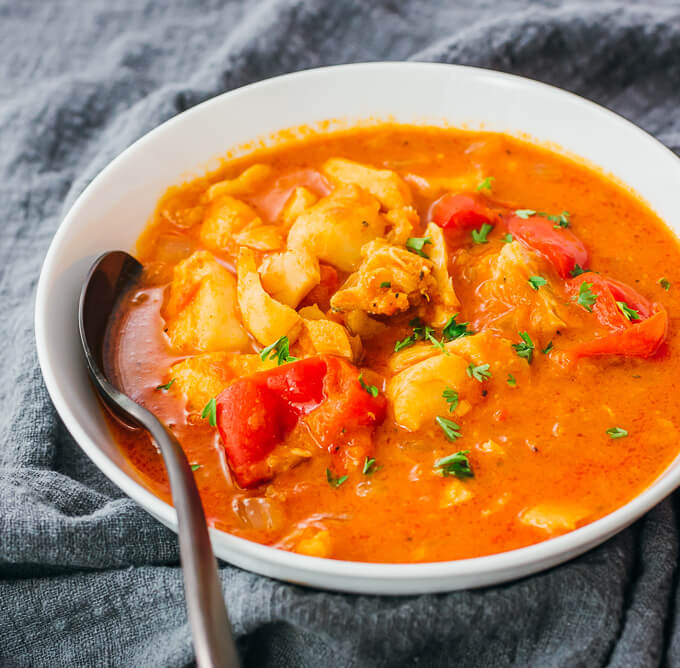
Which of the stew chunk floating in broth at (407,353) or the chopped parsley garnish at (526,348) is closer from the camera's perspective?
the stew chunk floating in broth at (407,353)

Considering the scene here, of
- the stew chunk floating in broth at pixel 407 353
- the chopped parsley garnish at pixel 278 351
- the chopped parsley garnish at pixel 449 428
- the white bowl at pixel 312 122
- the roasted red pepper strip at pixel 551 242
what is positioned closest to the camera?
the white bowl at pixel 312 122

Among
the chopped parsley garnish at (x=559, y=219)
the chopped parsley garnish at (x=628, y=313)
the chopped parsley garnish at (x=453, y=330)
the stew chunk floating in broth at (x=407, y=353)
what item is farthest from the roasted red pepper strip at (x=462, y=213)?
the chopped parsley garnish at (x=628, y=313)

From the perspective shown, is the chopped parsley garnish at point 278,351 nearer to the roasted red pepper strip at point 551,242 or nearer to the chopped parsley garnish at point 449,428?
the chopped parsley garnish at point 449,428

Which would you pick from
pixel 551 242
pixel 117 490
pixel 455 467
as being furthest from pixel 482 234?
pixel 117 490

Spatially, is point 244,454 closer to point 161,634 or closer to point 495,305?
point 161,634

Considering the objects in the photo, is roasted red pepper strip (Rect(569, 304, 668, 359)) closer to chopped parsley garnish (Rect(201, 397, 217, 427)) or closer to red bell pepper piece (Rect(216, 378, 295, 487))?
red bell pepper piece (Rect(216, 378, 295, 487))

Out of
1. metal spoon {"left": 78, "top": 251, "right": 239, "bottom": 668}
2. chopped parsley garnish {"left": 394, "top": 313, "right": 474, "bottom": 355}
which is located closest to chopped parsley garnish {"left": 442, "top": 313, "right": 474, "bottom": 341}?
chopped parsley garnish {"left": 394, "top": 313, "right": 474, "bottom": 355}
